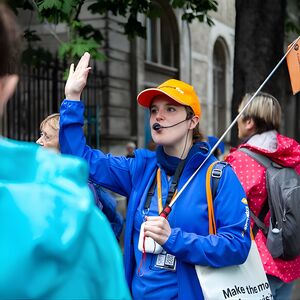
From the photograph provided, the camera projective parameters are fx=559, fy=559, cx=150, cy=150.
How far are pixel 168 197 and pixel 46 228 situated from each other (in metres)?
1.66

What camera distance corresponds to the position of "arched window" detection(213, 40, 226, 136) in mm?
17938

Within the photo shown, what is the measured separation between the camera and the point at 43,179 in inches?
39.1

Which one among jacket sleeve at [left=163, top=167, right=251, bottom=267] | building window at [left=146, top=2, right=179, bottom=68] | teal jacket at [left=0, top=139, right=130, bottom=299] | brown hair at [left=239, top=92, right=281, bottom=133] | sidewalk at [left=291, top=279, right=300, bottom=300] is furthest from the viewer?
building window at [left=146, top=2, right=179, bottom=68]

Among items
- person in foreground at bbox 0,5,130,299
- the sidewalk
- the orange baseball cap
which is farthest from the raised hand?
the sidewalk

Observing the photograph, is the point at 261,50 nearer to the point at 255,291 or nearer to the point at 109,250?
the point at 255,291

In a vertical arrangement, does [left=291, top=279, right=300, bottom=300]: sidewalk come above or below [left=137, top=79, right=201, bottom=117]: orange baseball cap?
below

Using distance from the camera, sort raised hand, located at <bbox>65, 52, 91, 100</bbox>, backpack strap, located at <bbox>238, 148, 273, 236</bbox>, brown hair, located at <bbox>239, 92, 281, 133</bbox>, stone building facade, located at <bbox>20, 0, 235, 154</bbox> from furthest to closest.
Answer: stone building facade, located at <bbox>20, 0, 235, 154</bbox>, brown hair, located at <bbox>239, 92, 281, 133</bbox>, backpack strap, located at <bbox>238, 148, 273, 236</bbox>, raised hand, located at <bbox>65, 52, 91, 100</bbox>

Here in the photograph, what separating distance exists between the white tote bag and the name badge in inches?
4.3

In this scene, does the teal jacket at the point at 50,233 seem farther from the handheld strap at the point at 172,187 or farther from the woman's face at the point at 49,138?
the woman's face at the point at 49,138

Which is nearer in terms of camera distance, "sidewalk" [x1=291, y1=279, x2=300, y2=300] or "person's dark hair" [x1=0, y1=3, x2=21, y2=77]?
"person's dark hair" [x1=0, y1=3, x2=21, y2=77]

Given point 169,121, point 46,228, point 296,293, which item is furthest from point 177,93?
point 296,293

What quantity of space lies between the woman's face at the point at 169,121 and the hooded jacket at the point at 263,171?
91cm

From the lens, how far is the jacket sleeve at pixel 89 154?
2678mm

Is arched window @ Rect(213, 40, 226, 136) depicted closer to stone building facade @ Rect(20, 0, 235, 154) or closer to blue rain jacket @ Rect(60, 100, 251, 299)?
stone building facade @ Rect(20, 0, 235, 154)
